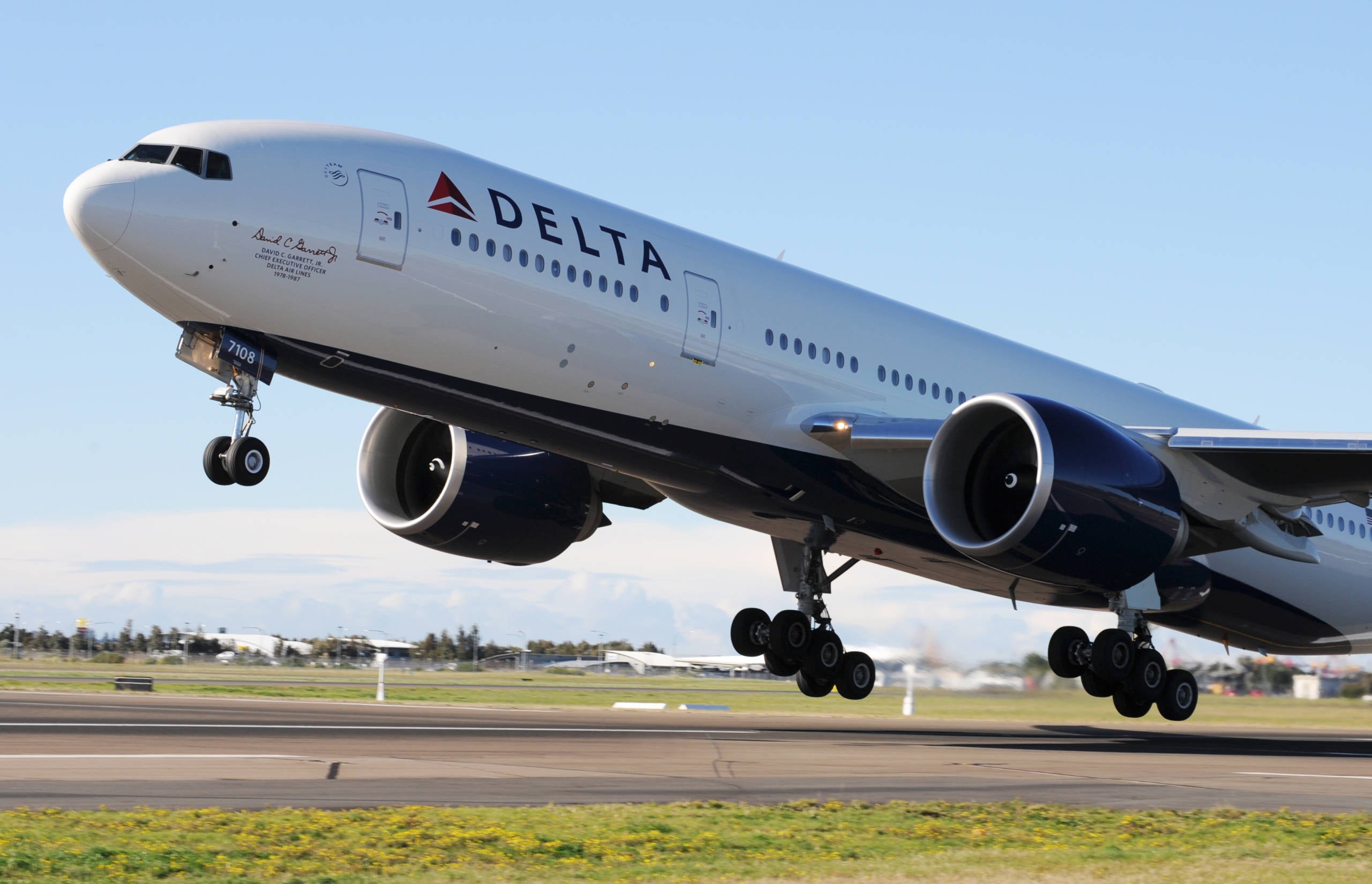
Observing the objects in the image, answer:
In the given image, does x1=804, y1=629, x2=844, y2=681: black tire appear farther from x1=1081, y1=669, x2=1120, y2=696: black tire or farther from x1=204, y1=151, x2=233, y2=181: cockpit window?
x1=204, y1=151, x2=233, y2=181: cockpit window

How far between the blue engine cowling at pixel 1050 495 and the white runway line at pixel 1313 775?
3516 mm

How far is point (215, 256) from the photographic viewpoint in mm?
15453

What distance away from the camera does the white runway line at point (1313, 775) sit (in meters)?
16.5

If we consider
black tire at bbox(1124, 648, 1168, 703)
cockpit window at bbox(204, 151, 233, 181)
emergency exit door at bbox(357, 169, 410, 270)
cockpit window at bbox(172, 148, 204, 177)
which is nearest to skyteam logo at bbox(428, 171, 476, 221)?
emergency exit door at bbox(357, 169, 410, 270)

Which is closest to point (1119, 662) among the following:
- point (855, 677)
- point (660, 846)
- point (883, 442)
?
point (855, 677)

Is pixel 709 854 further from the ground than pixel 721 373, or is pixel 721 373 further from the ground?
pixel 721 373

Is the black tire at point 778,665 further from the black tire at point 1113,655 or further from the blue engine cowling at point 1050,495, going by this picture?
the blue engine cowling at point 1050,495

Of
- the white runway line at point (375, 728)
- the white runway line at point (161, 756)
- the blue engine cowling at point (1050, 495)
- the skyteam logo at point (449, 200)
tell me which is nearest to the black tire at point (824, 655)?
the white runway line at point (375, 728)

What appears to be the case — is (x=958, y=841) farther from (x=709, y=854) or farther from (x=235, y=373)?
(x=235, y=373)

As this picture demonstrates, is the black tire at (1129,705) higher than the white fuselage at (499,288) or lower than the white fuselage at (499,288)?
lower

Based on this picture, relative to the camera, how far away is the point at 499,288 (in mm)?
17344

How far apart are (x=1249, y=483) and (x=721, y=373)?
887 cm

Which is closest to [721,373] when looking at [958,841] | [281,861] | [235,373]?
[235,373]

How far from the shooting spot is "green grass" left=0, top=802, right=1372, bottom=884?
8328 mm
